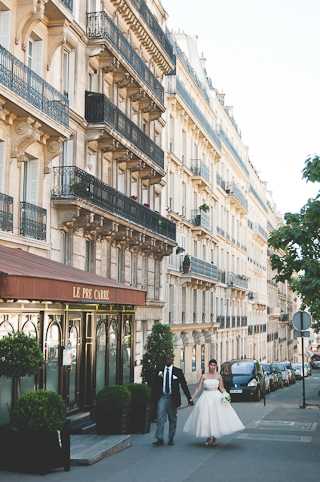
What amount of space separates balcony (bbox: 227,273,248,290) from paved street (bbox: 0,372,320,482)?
137 ft

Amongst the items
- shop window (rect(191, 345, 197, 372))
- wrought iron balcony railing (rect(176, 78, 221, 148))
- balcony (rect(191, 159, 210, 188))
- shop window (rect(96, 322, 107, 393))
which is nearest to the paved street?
shop window (rect(96, 322, 107, 393))

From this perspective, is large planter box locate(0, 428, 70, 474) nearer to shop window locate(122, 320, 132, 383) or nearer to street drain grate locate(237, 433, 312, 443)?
street drain grate locate(237, 433, 312, 443)

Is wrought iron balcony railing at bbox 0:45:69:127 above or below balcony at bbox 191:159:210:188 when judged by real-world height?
below

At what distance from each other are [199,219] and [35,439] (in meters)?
34.8

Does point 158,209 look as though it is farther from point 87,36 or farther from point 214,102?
point 214,102

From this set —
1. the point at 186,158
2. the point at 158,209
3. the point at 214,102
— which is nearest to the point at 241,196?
the point at 214,102

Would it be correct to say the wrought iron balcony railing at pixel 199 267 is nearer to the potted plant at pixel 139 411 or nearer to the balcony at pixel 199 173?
the balcony at pixel 199 173

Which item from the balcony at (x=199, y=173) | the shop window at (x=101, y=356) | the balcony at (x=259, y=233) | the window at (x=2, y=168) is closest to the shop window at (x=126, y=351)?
the shop window at (x=101, y=356)

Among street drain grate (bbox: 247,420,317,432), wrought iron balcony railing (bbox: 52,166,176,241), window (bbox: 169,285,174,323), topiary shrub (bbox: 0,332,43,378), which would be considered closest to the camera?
topiary shrub (bbox: 0,332,43,378)

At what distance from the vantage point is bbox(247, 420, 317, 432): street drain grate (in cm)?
1766

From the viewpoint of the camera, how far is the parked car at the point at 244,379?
28.1m

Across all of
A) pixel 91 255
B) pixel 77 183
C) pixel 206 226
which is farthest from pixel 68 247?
pixel 206 226

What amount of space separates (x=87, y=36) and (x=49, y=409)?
56.3 feet

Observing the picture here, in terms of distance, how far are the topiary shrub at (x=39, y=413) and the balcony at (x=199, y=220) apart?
33969 millimetres
